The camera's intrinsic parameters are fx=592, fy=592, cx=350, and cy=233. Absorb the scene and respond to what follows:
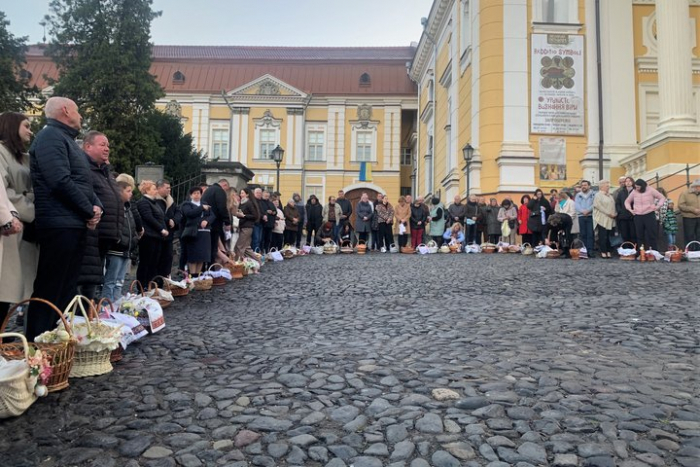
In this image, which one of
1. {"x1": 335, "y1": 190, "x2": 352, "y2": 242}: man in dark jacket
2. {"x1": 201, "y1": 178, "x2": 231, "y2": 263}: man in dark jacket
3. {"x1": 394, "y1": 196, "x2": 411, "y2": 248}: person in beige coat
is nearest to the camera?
{"x1": 201, "y1": 178, "x2": 231, "y2": 263}: man in dark jacket

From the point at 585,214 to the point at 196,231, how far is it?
30.5ft

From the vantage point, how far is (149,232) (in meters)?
7.98

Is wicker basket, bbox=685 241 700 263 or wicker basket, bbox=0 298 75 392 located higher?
wicker basket, bbox=685 241 700 263

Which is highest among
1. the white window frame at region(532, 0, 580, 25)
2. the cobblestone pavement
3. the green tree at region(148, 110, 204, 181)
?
the white window frame at region(532, 0, 580, 25)

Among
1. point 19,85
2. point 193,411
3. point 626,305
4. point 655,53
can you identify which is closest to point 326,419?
point 193,411

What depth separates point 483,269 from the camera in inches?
462

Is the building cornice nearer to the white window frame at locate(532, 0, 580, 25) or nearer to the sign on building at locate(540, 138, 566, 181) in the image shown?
the white window frame at locate(532, 0, 580, 25)

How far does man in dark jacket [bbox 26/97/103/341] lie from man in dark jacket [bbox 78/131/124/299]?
0.53 m

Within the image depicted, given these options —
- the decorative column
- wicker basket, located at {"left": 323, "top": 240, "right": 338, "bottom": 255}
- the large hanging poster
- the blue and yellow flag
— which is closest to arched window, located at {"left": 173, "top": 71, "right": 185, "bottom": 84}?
the blue and yellow flag

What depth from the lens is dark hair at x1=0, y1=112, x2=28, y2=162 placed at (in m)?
4.46

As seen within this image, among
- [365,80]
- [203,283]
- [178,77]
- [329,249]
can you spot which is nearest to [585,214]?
[329,249]

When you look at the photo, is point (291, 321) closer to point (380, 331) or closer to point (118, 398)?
point (380, 331)

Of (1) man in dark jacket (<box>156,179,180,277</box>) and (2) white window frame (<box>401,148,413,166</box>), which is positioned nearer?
(1) man in dark jacket (<box>156,179,180,277</box>)

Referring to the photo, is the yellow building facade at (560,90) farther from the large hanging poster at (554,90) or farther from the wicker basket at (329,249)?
the wicker basket at (329,249)
